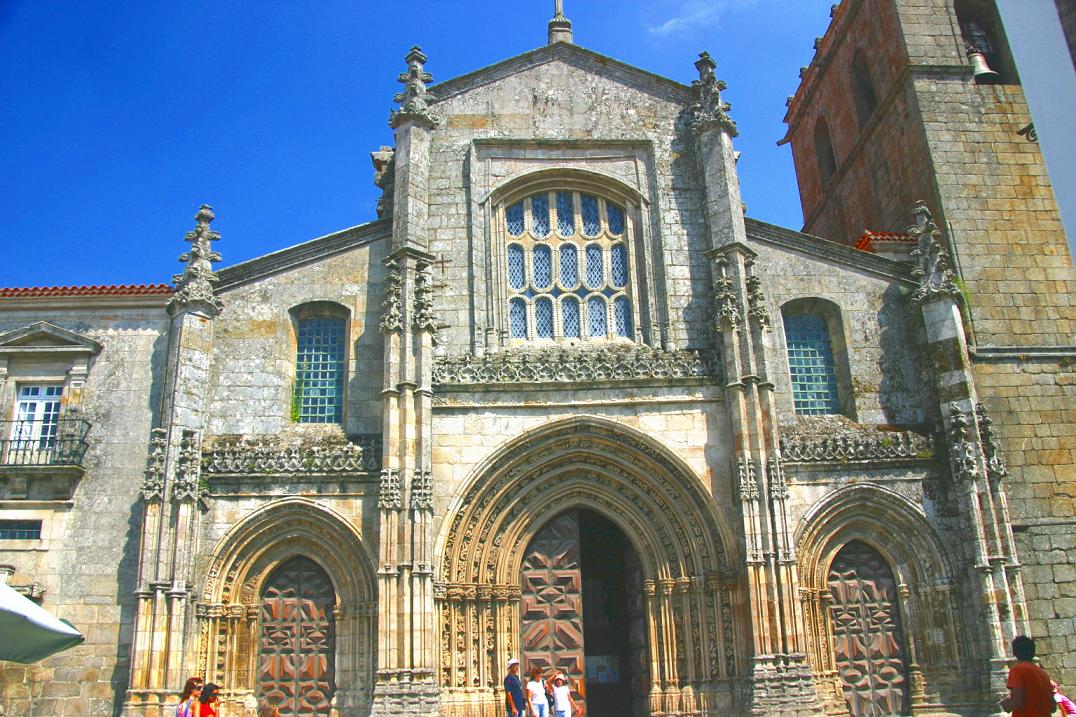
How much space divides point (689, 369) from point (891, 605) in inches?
211

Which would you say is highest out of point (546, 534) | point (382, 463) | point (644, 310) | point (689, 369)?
point (644, 310)

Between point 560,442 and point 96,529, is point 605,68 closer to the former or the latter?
point 560,442

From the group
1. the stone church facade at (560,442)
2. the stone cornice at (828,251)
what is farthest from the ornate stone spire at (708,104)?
the stone cornice at (828,251)

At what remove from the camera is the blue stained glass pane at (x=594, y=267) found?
18.5 m

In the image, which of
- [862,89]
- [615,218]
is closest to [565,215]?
[615,218]

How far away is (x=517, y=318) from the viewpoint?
18234mm

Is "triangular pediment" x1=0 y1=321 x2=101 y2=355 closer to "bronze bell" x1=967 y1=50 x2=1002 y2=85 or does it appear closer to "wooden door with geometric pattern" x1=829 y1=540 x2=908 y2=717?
"wooden door with geometric pattern" x1=829 y1=540 x2=908 y2=717

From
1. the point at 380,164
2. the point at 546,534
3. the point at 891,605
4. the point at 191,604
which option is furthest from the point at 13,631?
the point at 380,164

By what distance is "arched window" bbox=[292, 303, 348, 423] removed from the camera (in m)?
17.6

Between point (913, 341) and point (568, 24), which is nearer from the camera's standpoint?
point (913, 341)

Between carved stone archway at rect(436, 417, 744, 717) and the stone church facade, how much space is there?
5 cm

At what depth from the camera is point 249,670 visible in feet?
52.3

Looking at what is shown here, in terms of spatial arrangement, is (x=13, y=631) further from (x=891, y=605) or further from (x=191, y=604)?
(x=891, y=605)

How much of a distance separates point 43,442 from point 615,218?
11.2 meters
